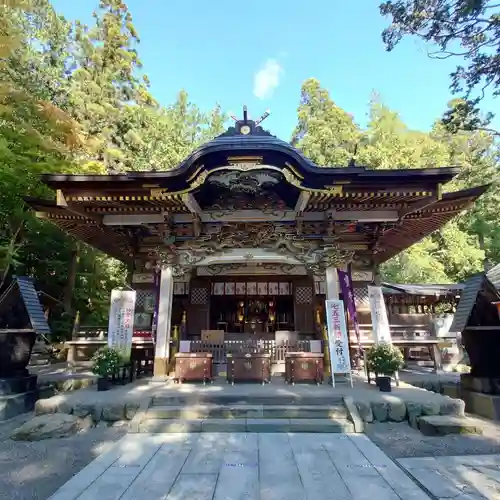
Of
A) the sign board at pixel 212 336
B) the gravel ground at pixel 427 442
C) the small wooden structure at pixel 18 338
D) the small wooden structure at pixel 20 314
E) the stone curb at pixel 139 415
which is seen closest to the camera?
the gravel ground at pixel 427 442

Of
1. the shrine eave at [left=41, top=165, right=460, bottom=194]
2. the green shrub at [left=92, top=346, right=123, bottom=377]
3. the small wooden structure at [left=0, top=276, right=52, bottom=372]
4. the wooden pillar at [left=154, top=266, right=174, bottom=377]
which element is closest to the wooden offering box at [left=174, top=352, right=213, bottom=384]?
the wooden pillar at [left=154, top=266, right=174, bottom=377]

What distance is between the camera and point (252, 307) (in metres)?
14.0

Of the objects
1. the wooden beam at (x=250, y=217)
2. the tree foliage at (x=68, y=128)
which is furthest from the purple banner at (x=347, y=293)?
the tree foliage at (x=68, y=128)

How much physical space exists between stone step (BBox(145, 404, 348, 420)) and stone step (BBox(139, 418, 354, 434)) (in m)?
0.18

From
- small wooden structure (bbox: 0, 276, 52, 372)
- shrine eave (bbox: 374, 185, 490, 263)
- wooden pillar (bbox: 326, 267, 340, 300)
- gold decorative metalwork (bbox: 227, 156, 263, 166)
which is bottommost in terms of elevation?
small wooden structure (bbox: 0, 276, 52, 372)

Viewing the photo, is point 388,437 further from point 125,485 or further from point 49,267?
point 49,267

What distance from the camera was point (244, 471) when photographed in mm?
3885

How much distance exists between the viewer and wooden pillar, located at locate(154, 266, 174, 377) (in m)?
7.88

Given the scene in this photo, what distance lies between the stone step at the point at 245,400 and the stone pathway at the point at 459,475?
6.58 ft

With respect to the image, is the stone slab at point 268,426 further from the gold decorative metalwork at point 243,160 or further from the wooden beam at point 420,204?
the wooden beam at point 420,204

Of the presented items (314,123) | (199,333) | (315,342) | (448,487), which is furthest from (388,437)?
(314,123)

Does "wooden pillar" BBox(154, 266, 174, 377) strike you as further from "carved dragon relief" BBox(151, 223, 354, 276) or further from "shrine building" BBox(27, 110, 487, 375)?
"carved dragon relief" BBox(151, 223, 354, 276)

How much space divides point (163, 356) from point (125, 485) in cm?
441

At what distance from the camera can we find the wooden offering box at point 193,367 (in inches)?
292
